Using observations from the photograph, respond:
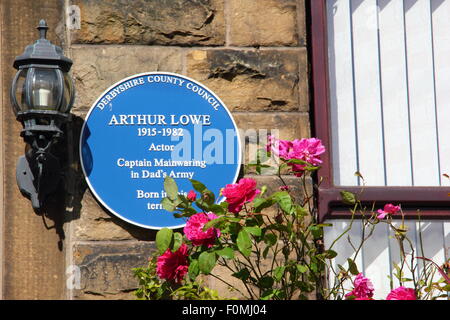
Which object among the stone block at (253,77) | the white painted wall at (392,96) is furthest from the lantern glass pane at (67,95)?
the white painted wall at (392,96)

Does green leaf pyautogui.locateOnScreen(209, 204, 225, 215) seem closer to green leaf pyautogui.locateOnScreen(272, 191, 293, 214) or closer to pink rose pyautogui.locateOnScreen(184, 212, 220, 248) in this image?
pink rose pyautogui.locateOnScreen(184, 212, 220, 248)

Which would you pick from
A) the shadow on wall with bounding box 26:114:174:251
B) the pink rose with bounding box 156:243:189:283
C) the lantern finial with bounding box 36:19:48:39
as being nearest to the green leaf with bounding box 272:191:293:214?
the pink rose with bounding box 156:243:189:283

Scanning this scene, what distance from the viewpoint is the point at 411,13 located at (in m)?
4.59

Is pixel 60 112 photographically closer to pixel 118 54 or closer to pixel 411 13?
pixel 118 54

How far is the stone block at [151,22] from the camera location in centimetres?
425

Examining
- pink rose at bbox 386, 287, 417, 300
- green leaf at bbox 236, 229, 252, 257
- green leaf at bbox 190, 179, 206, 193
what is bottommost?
pink rose at bbox 386, 287, 417, 300

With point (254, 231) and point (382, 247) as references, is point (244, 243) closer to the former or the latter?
point (254, 231)

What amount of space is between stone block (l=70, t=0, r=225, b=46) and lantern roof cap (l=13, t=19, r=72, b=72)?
0.28 m

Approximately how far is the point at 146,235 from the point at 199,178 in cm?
39

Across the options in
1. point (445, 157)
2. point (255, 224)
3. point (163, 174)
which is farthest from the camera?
point (445, 157)

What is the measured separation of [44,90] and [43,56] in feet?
0.55

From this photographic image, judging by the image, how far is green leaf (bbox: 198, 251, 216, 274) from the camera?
3475 mm

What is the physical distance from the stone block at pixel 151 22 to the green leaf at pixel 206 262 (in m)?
1.28
